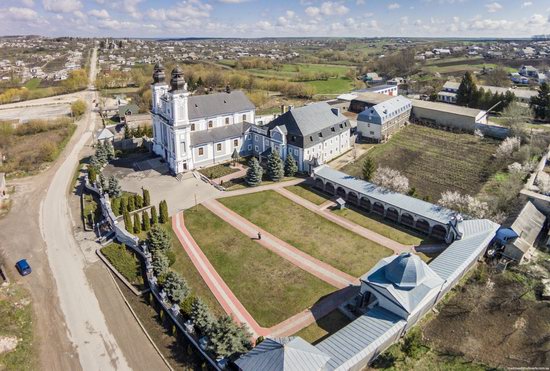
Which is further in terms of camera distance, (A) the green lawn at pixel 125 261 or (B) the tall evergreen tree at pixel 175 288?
(A) the green lawn at pixel 125 261

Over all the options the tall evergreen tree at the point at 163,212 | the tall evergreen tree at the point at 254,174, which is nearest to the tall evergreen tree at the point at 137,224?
the tall evergreen tree at the point at 163,212

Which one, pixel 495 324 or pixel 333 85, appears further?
pixel 333 85

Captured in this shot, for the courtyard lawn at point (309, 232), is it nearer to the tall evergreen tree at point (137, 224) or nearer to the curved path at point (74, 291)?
the tall evergreen tree at point (137, 224)

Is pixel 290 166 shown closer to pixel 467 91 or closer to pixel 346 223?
pixel 346 223

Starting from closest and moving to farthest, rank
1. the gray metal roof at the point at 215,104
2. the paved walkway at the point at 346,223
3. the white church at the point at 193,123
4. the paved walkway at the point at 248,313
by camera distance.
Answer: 1. the paved walkway at the point at 248,313
2. the paved walkway at the point at 346,223
3. the white church at the point at 193,123
4. the gray metal roof at the point at 215,104

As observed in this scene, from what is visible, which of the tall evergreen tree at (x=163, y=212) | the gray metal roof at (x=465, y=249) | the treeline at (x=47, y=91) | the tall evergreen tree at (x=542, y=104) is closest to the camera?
the gray metal roof at (x=465, y=249)

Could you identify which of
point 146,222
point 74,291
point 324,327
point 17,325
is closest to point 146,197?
point 146,222

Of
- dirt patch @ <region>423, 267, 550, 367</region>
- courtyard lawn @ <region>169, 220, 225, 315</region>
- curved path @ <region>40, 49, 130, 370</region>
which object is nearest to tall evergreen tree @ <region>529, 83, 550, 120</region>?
dirt patch @ <region>423, 267, 550, 367</region>
